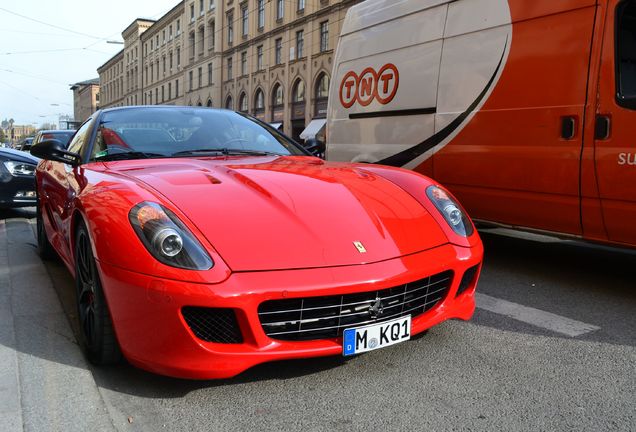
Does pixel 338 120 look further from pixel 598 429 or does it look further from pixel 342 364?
pixel 598 429

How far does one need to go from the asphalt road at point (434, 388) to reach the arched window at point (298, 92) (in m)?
32.2

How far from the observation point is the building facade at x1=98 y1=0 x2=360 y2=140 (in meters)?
32.9

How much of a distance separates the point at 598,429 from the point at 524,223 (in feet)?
8.49

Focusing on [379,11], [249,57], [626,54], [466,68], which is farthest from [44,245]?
[249,57]

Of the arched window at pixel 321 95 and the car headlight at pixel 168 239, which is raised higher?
the arched window at pixel 321 95

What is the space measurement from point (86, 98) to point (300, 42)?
9463 centimetres

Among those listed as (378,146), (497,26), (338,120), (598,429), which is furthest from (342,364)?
(338,120)

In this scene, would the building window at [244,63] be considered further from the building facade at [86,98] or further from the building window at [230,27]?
the building facade at [86,98]

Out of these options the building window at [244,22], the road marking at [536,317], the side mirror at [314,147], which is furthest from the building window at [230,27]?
the road marking at [536,317]

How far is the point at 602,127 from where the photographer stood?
150 inches

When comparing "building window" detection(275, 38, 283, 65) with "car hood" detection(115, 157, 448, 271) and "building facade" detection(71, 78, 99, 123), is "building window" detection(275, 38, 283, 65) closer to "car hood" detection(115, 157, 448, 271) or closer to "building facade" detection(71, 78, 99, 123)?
"car hood" detection(115, 157, 448, 271)

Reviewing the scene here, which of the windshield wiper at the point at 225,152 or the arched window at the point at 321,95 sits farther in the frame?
the arched window at the point at 321,95

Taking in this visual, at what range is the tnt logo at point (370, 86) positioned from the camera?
5.72 m

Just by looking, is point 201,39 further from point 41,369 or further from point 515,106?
point 41,369
